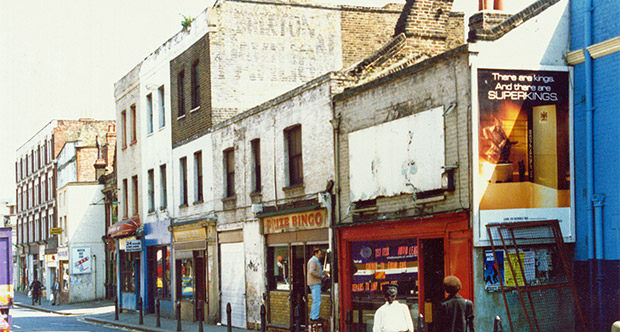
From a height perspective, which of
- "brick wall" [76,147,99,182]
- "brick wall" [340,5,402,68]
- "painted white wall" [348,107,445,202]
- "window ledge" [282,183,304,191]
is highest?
"brick wall" [340,5,402,68]

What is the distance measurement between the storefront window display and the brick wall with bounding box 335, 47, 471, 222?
46.4ft

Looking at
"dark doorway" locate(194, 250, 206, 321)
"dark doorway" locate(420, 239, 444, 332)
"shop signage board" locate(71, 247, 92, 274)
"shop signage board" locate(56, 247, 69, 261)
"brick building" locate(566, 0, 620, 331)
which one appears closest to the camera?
"brick building" locate(566, 0, 620, 331)

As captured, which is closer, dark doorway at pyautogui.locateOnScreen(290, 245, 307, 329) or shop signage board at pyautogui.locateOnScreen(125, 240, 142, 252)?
dark doorway at pyautogui.locateOnScreen(290, 245, 307, 329)

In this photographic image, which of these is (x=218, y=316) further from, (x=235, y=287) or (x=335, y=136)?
(x=335, y=136)

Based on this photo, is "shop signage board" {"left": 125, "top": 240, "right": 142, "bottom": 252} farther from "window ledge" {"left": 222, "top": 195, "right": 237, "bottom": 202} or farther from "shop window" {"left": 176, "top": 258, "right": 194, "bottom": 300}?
"window ledge" {"left": 222, "top": 195, "right": 237, "bottom": 202}

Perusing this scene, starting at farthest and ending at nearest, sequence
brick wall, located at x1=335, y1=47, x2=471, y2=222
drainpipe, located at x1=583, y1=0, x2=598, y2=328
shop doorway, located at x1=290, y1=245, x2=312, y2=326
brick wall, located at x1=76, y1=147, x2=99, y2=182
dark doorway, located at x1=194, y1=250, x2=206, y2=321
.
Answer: brick wall, located at x1=76, y1=147, x2=99, y2=182 → dark doorway, located at x1=194, y1=250, x2=206, y2=321 → shop doorway, located at x1=290, y1=245, x2=312, y2=326 → brick wall, located at x1=335, y1=47, x2=471, y2=222 → drainpipe, located at x1=583, y1=0, x2=598, y2=328

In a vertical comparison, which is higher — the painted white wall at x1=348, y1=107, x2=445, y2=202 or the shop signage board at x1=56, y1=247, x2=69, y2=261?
the painted white wall at x1=348, y1=107, x2=445, y2=202

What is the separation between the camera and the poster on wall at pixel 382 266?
18.6m

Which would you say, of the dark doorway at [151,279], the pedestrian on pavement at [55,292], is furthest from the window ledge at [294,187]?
the pedestrian on pavement at [55,292]

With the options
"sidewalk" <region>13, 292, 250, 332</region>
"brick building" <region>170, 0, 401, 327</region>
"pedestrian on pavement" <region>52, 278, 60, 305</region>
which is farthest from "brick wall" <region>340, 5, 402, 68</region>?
"pedestrian on pavement" <region>52, 278, 60, 305</region>

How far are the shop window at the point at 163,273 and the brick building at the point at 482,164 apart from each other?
16.6 metres

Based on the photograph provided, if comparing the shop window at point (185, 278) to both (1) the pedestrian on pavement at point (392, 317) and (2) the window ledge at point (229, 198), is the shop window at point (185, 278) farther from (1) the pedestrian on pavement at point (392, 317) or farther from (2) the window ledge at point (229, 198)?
(1) the pedestrian on pavement at point (392, 317)

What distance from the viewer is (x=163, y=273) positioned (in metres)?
34.3

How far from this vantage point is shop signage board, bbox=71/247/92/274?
5300 cm
